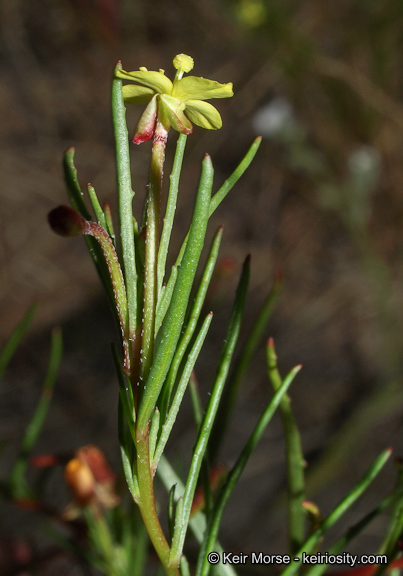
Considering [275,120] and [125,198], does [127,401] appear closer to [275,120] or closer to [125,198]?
[125,198]

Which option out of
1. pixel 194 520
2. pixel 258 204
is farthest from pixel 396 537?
pixel 258 204

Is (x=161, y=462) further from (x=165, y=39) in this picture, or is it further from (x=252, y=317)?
(x=165, y=39)

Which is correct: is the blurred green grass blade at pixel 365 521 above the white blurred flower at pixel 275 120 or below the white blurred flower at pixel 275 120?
below

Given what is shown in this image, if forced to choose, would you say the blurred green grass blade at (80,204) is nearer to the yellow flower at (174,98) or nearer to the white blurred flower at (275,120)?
the yellow flower at (174,98)

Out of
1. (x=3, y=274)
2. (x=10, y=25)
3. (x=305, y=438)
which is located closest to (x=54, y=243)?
(x=3, y=274)

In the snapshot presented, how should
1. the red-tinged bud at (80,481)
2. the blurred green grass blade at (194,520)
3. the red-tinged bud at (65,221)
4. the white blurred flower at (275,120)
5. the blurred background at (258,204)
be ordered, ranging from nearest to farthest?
the red-tinged bud at (65,221) → the blurred green grass blade at (194,520) → the red-tinged bud at (80,481) → the blurred background at (258,204) → the white blurred flower at (275,120)

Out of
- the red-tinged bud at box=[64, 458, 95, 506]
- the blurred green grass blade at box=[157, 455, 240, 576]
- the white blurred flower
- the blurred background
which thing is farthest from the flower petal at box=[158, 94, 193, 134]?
the white blurred flower

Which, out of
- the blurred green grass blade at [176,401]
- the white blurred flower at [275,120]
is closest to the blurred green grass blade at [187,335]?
the blurred green grass blade at [176,401]

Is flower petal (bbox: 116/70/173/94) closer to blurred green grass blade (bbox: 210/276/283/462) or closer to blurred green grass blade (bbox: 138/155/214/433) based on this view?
blurred green grass blade (bbox: 138/155/214/433)
